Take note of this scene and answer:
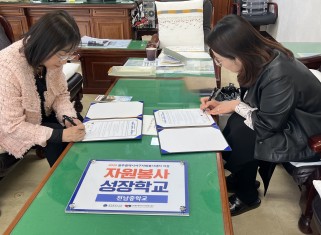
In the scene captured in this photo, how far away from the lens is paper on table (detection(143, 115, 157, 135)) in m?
1.21

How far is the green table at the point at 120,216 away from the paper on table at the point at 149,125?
39 mm

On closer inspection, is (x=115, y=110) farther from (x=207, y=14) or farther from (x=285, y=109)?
(x=207, y=14)

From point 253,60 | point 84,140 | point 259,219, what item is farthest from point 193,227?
point 259,219

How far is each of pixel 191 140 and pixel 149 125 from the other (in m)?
0.22

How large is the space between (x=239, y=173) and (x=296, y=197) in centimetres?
45

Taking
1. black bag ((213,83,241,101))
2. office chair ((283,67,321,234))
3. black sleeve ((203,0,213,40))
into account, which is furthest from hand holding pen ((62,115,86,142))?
black sleeve ((203,0,213,40))

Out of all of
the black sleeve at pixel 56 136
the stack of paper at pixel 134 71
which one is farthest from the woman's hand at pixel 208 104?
the black sleeve at pixel 56 136

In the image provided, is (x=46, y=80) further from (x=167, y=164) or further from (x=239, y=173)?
(x=239, y=173)

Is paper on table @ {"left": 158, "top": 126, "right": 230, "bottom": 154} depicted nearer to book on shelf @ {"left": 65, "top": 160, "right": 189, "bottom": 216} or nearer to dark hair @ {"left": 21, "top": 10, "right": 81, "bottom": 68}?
book on shelf @ {"left": 65, "top": 160, "right": 189, "bottom": 216}

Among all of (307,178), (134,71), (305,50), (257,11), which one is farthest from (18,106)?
(257,11)

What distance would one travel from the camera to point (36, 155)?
2057 millimetres

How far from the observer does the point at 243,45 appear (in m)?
1.14

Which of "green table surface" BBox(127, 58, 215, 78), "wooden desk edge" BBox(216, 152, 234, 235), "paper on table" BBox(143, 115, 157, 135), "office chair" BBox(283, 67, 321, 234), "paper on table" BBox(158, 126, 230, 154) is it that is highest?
"green table surface" BBox(127, 58, 215, 78)

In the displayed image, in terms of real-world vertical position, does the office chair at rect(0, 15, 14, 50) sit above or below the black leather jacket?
above
